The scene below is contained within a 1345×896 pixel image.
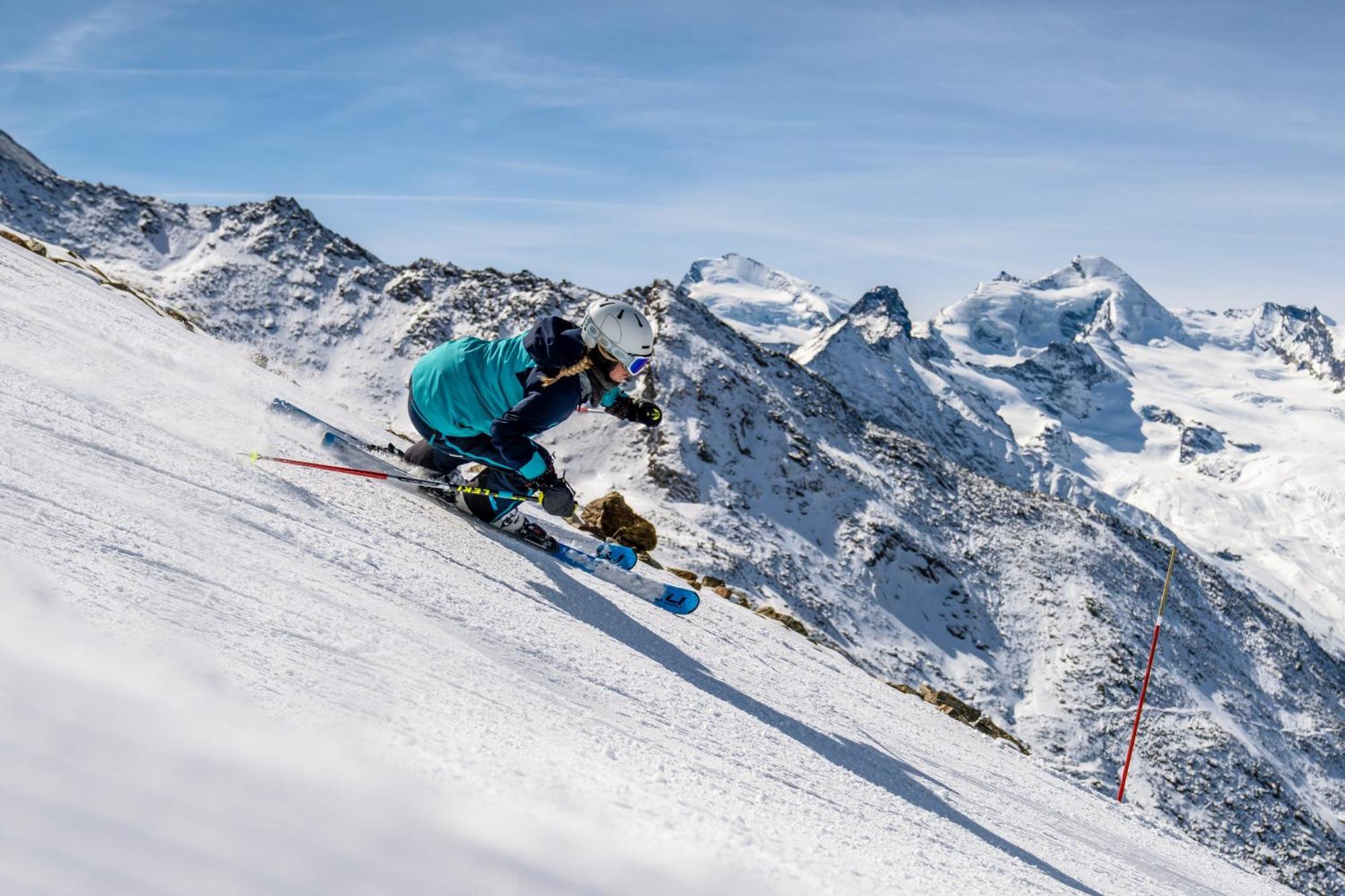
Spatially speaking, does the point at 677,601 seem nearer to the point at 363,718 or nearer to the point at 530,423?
the point at 530,423

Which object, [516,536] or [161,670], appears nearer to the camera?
[161,670]

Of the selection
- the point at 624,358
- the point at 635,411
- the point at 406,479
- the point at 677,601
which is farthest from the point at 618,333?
the point at 677,601

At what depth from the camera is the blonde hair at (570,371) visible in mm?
8180

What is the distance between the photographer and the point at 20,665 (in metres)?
2.39

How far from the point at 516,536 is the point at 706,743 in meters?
4.61

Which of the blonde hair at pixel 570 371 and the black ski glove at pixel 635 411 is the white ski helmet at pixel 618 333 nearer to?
the blonde hair at pixel 570 371

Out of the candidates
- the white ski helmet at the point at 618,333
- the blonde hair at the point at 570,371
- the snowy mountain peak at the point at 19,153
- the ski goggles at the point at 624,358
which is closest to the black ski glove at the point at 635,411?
the ski goggles at the point at 624,358

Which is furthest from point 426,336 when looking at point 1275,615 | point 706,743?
point 1275,615

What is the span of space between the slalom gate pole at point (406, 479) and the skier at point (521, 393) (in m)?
0.08

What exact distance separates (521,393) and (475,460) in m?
1.02

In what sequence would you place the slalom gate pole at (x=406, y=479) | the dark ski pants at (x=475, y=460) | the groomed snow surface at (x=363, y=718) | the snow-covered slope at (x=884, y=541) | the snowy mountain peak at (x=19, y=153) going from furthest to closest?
the snowy mountain peak at (x=19, y=153) < the snow-covered slope at (x=884, y=541) < the dark ski pants at (x=475, y=460) < the slalom gate pole at (x=406, y=479) < the groomed snow surface at (x=363, y=718)

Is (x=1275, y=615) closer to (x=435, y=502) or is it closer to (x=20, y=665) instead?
(x=435, y=502)

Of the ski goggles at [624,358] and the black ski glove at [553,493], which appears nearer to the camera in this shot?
the black ski glove at [553,493]

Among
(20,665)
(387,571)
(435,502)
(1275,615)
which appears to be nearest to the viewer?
(20,665)
